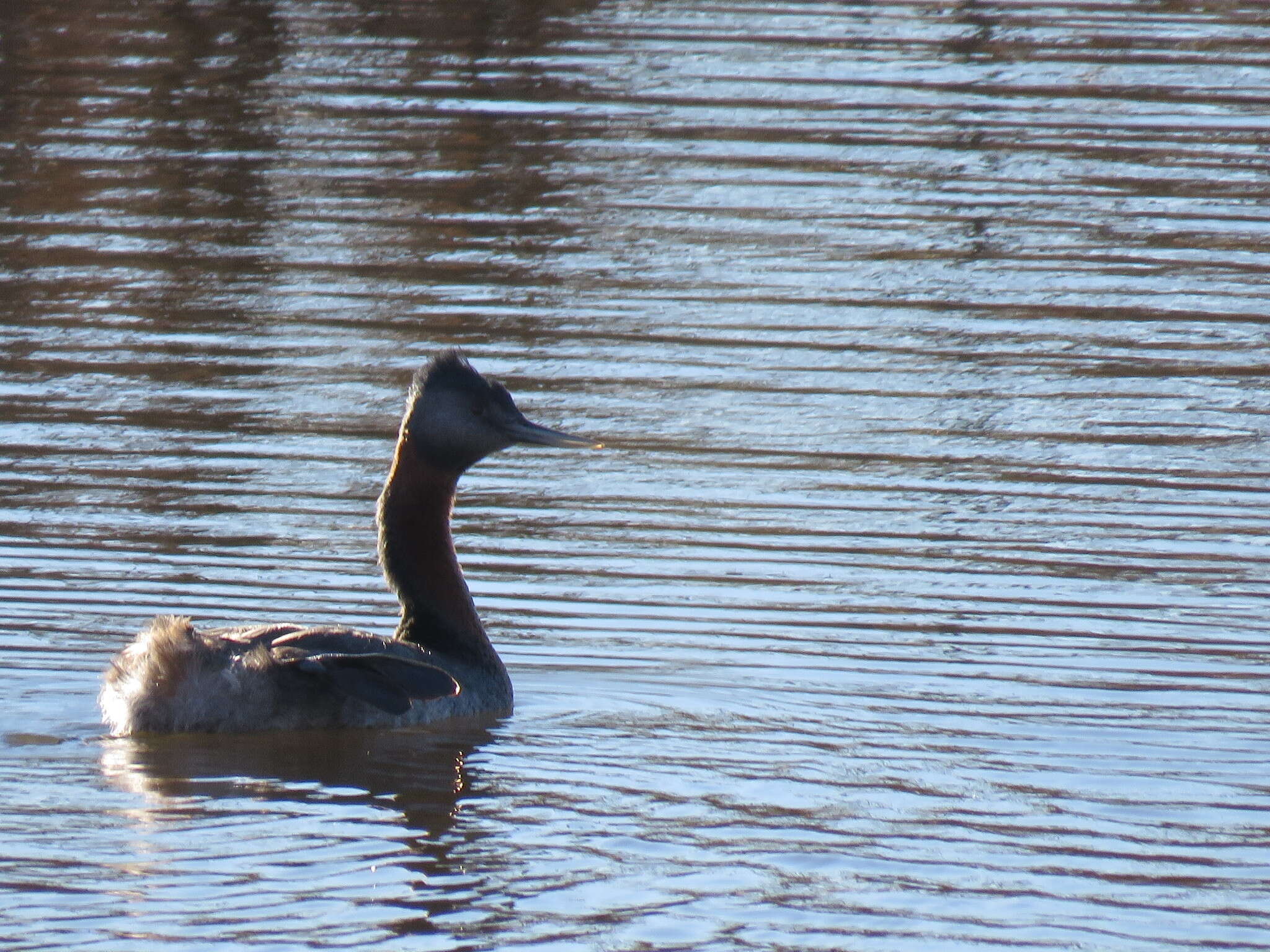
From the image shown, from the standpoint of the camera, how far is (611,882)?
6.93 meters

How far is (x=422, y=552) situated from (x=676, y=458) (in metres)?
3.11

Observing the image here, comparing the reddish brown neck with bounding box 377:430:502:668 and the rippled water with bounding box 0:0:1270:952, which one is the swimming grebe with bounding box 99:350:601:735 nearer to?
the reddish brown neck with bounding box 377:430:502:668

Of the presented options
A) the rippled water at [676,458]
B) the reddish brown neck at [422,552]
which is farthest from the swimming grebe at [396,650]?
the rippled water at [676,458]

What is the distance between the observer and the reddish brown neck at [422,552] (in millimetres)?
9344

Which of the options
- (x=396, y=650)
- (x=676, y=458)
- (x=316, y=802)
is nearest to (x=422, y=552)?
(x=396, y=650)

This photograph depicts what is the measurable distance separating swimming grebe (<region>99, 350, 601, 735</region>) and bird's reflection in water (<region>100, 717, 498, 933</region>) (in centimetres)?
9

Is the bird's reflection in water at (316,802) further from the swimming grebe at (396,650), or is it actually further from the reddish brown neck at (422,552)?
the reddish brown neck at (422,552)

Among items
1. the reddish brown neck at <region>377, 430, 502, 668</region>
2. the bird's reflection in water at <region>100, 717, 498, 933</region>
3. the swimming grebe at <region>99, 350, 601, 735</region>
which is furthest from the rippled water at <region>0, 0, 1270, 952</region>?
the reddish brown neck at <region>377, 430, 502, 668</region>

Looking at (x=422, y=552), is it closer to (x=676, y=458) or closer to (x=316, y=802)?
(x=316, y=802)

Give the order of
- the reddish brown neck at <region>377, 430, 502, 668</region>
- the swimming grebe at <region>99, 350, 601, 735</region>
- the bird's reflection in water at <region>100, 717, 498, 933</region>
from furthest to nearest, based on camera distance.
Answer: the reddish brown neck at <region>377, 430, 502, 668</region>
the swimming grebe at <region>99, 350, 601, 735</region>
the bird's reflection in water at <region>100, 717, 498, 933</region>

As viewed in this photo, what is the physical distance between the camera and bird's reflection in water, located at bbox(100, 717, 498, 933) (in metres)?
6.99

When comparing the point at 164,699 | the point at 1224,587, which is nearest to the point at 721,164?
the point at 1224,587

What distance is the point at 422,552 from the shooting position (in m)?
9.48

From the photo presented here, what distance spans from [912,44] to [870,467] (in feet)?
37.2
